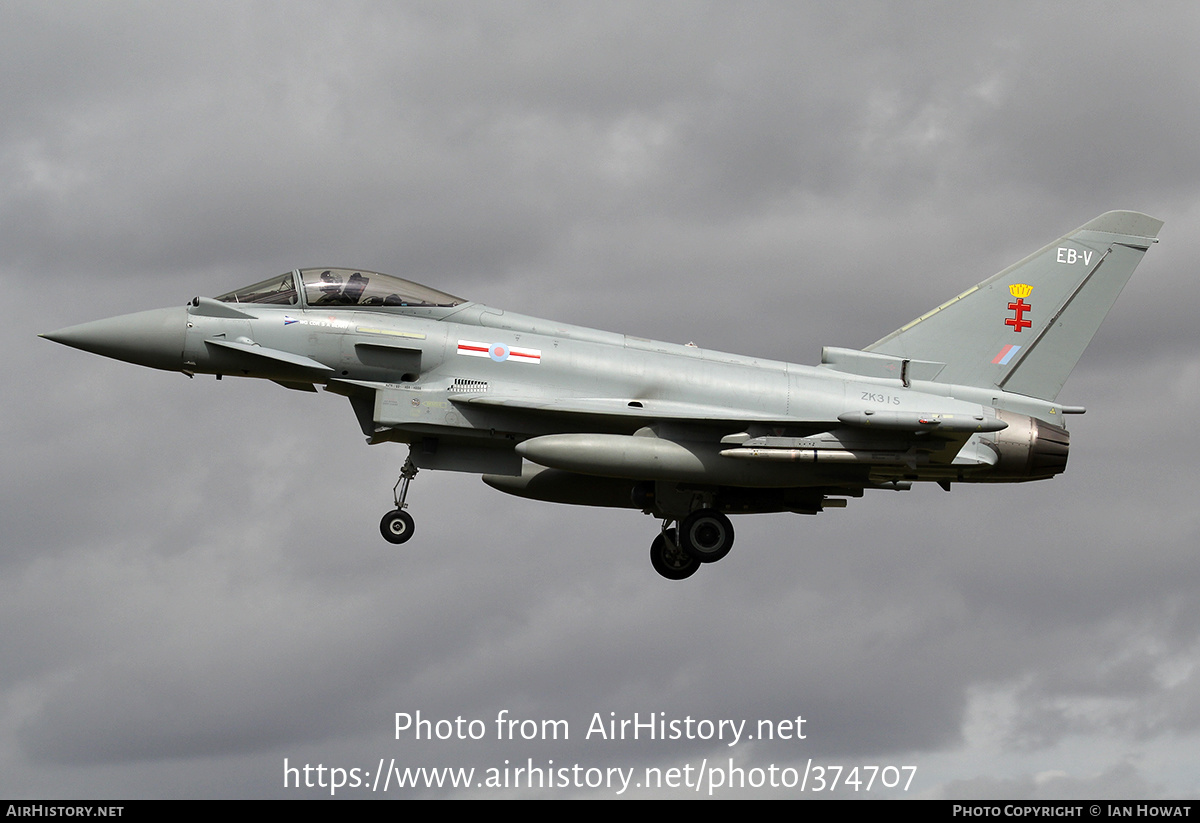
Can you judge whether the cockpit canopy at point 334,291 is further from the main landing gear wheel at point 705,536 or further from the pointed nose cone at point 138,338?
the main landing gear wheel at point 705,536

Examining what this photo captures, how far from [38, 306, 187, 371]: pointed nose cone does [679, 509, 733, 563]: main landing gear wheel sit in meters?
8.20

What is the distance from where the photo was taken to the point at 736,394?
74.3 feet

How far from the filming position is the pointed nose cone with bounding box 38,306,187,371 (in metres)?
21.9

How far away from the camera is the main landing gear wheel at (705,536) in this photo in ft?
76.3

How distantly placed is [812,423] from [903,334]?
141 inches

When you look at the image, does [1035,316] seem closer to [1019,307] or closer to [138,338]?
[1019,307]

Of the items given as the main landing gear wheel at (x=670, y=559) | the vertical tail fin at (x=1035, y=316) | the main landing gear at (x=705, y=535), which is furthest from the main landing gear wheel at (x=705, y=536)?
the vertical tail fin at (x=1035, y=316)

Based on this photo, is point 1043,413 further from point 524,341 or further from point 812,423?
point 524,341

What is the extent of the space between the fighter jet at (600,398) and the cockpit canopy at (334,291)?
23 mm

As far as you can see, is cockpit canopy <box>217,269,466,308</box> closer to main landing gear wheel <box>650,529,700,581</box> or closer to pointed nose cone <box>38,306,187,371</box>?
pointed nose cone <box>38,306,187,371</box>

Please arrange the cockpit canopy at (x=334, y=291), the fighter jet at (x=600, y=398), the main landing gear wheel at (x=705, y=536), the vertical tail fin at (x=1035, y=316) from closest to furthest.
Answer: the fighter jet at (x=600, y=398), the cockpit canopy at (x=334, y=291), the main landing gear wheel at (x=705, y=536), the vertical tail fin at (x=1035, y=316)

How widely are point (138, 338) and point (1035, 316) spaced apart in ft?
47.4

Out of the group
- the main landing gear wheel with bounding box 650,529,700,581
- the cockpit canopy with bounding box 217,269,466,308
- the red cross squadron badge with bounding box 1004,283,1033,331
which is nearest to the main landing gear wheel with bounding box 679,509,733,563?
the main landing gear wheel with bounding box 650,529,700,581

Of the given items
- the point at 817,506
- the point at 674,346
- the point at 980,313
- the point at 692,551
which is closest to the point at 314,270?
the point at 674,346
